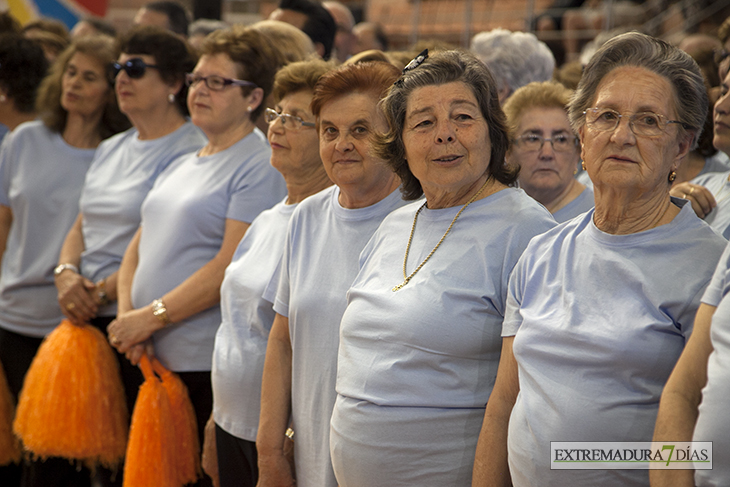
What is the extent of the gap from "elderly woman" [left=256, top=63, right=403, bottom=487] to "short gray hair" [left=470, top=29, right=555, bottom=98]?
1078 millimetres

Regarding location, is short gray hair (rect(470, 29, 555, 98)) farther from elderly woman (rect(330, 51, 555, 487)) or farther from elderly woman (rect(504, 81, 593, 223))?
elderly woman (rect(330, 51, 555, 487))

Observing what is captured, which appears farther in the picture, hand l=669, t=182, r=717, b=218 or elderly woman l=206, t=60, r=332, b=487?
elderly woman l=206, t=60, r=332, b=487

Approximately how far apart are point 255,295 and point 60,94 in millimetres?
1872

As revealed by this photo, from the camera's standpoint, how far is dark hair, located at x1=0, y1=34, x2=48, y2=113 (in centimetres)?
379

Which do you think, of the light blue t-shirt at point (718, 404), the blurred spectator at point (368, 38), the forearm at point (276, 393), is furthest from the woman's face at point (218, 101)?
the blurred spectator at point (368, 38)

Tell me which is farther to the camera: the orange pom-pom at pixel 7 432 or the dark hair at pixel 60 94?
the dark hair at pixel 60 94

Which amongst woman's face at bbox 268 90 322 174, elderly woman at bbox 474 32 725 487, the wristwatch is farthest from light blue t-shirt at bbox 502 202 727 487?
the wristwatch

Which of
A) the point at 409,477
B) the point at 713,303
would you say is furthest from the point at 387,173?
the point at 713,303

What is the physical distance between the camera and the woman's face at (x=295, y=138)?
2.30m

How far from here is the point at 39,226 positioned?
3.41 m

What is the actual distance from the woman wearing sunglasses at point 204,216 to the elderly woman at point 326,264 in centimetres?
56

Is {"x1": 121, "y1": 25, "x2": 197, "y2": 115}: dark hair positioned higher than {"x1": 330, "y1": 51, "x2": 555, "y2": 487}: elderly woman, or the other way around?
{"x1": 121, "y1": 25, "x2": 197, "y2": 115}: dark hair

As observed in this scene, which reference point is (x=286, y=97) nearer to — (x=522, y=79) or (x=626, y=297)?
(x=522, y=79)

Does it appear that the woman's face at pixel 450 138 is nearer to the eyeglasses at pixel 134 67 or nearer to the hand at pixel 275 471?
the hand at pixel 275 471
